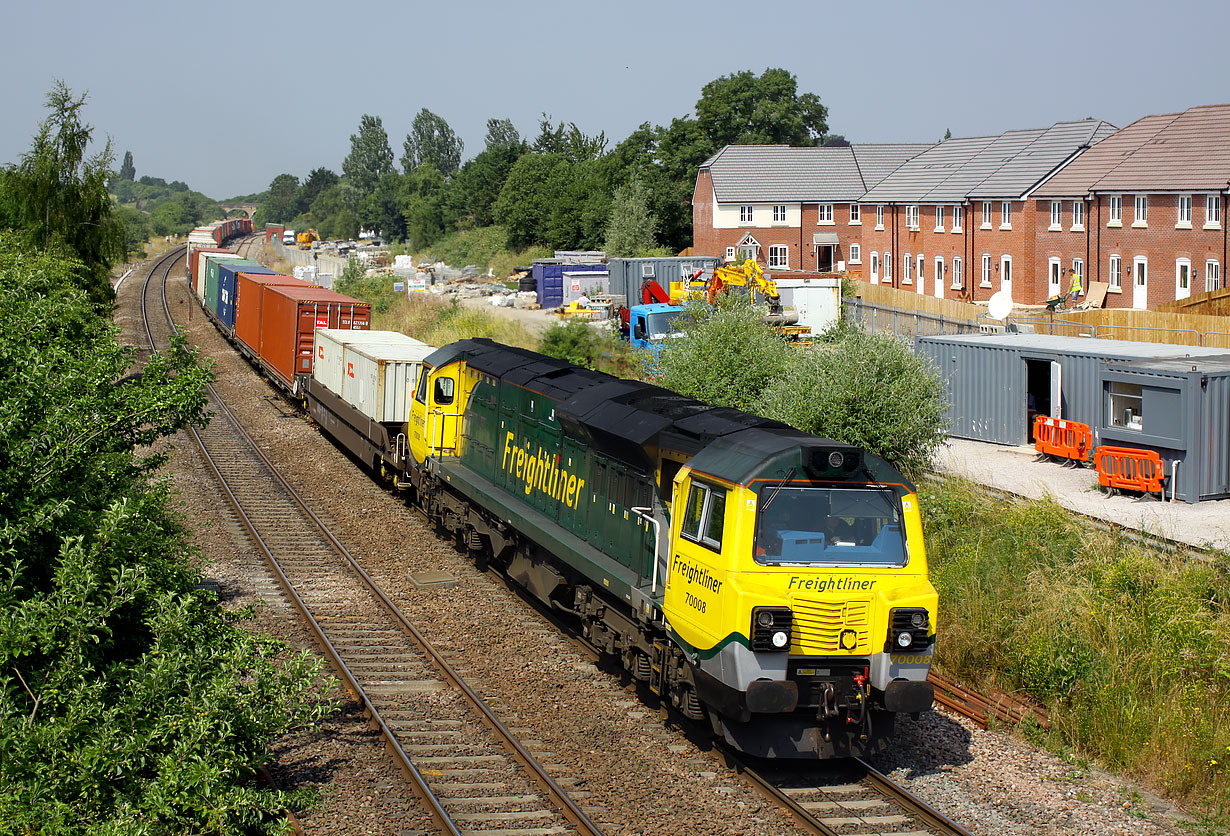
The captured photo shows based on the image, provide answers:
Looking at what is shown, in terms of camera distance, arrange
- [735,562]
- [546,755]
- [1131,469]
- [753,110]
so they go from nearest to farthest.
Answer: [735,562], [546,755], [1131,469], [753,110]

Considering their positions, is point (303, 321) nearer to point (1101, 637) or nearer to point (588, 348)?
point (588, 348)

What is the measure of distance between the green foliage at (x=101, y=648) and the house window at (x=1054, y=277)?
44.1 meters

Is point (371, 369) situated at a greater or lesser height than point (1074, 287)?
lesser

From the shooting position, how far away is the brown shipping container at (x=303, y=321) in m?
32.2

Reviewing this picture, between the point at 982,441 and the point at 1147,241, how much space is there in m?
21.1

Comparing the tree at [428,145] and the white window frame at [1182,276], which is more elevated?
the tree at [428,145]

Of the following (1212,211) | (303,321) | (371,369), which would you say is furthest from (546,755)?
(1212,211)

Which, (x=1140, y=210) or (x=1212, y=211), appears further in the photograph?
(x=1140, y=210)

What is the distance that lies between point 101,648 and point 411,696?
4630 millimetres

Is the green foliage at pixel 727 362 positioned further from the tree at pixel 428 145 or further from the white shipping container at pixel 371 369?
the tree at pixel 428 145

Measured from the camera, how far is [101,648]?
9.27m

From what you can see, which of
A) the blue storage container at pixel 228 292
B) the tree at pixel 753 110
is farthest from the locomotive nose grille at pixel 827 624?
the tree at pixel 753 110

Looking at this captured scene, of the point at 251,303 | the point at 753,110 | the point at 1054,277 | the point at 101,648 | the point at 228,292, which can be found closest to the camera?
the point at 101,648

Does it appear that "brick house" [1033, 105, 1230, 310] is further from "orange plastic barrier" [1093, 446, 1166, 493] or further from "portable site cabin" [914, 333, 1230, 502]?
"orange plastic barrier" [1093, 446, 1166, 493]
